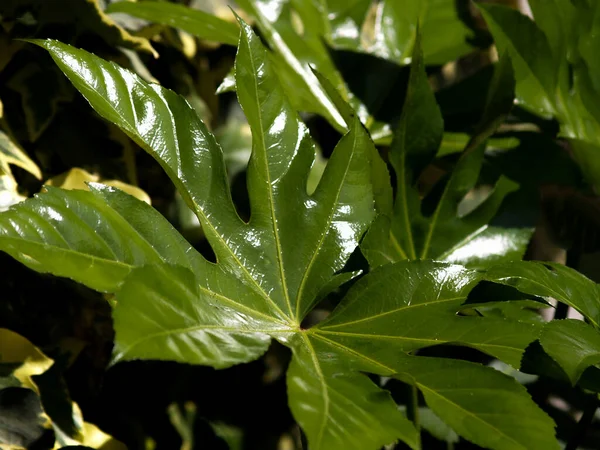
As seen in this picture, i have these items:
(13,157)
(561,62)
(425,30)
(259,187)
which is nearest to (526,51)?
(561,62)

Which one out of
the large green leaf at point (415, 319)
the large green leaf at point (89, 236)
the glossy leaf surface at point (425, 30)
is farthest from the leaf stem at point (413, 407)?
the glossy leaf surface at point (425, 30)

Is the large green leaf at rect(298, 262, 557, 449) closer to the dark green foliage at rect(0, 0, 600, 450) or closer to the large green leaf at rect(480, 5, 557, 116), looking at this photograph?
the dark green foliage at rect(0, 0, 600, 450)

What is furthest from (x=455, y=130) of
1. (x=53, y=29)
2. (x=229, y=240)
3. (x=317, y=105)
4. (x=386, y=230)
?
(x=53, y=29)

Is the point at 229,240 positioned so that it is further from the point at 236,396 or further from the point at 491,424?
the point at 236,396

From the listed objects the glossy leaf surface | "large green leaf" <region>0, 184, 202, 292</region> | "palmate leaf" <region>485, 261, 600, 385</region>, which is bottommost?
"palmate leaf" <region>485, 261, 600, 385</region>

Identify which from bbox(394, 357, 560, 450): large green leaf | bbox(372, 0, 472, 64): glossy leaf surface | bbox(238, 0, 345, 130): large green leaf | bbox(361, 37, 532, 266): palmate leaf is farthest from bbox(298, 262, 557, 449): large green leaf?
bbox(372, 0, 472, 64): glossy leaf surface
